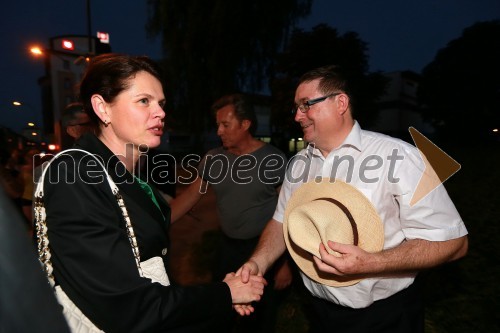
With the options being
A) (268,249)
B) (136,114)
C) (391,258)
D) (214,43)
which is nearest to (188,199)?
(268,249)

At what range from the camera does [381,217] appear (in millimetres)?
2059

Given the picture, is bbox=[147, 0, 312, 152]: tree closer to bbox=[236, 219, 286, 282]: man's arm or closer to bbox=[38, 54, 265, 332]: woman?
bbox=[236, 219, 286, 282]: man's arm

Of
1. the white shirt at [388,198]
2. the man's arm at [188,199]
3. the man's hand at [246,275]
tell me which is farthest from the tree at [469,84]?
the man's hand at [246,275]

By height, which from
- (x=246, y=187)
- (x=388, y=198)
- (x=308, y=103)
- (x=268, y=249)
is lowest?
A: (x=268, y=249)

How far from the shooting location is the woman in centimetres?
134

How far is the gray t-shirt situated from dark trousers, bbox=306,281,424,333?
1467mm

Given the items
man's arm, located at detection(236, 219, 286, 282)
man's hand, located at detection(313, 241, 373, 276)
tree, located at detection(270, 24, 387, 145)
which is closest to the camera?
man's hand, located at detection(313, 241, 373, 276)

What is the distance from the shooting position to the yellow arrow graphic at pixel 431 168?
1.90 m

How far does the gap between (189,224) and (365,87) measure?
13.7m

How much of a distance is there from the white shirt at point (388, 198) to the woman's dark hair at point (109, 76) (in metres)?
1.45

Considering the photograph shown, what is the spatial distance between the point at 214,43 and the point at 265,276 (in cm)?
1391

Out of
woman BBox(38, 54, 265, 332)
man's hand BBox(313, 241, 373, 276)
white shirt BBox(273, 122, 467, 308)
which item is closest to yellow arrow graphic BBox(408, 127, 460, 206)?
white shirt BBox(273, 122, 467, 308)

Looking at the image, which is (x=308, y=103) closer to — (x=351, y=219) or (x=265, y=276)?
(x=351, y=219)

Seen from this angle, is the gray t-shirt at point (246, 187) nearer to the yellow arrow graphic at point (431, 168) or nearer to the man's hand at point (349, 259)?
the yellow arrow graphic at point (431, 168)
